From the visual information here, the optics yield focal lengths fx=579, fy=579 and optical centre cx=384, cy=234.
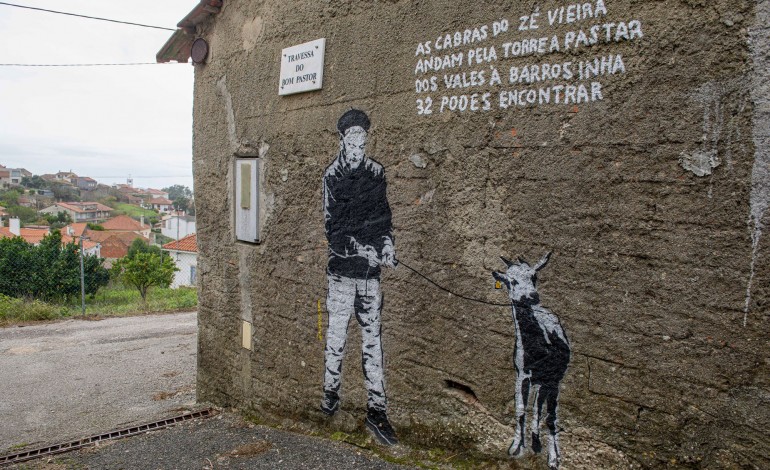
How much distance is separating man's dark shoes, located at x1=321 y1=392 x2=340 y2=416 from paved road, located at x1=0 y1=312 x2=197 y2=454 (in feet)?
6.18

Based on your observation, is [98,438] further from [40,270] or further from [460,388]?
[40,270]

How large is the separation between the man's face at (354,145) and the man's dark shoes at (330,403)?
5.41ft

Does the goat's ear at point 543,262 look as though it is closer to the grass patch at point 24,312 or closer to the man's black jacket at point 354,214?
the man's black jacket at point 354,214

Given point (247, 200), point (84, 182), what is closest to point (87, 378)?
point (247, 200)

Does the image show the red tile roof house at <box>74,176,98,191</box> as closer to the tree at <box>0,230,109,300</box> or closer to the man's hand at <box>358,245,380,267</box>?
the tree at <box>0,230,109,300</box>

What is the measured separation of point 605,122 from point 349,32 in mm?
1971

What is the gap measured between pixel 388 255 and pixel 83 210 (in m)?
97.2

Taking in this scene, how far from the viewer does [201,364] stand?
556 centimetres

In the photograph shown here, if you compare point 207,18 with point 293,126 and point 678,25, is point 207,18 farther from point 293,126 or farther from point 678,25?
point 678,25

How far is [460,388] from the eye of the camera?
3.45m

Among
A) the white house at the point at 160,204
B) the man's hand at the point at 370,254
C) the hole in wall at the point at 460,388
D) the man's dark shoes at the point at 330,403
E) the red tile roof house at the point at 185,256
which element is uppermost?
the white house at the point at 160,204

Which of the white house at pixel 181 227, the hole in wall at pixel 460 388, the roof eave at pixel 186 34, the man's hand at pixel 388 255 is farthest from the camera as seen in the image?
the white house at pixel 181 227

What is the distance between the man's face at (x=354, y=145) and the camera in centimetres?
390

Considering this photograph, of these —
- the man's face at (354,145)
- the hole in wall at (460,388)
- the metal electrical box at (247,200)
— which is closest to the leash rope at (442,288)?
the hole in wall at (460,388)
